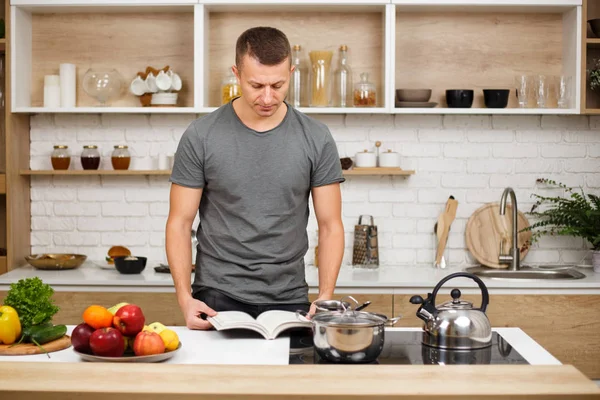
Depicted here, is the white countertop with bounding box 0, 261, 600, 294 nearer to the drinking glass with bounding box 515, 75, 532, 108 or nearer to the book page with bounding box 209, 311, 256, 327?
the drinking glass with bounding box 515, 75, 532, 108

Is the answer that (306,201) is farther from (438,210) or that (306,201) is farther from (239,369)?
(438,210)

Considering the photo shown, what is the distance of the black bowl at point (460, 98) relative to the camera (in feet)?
13.9

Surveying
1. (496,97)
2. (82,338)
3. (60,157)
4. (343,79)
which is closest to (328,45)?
(343,79)

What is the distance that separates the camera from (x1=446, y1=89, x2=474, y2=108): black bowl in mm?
4223

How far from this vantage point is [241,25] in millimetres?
4469

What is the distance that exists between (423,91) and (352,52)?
51cm

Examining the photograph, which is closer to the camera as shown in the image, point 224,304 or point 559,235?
point 224,304

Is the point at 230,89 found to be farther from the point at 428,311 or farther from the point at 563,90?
the point at 428,311

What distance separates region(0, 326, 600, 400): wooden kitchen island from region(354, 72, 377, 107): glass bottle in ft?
7.88

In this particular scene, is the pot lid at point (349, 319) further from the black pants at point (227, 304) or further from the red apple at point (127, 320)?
the black pants at point (227, 304)

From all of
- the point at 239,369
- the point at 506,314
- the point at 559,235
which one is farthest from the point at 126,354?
the point at 559,235

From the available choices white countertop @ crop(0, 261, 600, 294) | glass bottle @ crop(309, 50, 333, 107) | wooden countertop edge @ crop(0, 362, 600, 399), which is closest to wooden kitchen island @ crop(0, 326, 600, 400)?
wooden countertop edge @ crop(0, 362, 600, 399)

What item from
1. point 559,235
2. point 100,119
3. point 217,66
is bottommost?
point 559,235

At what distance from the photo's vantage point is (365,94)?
167 inches
